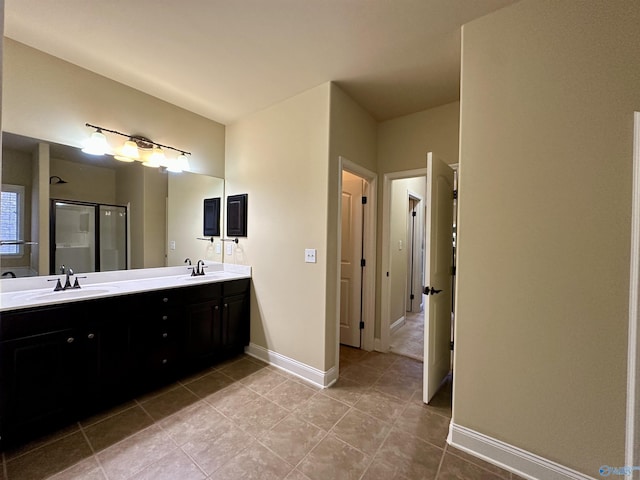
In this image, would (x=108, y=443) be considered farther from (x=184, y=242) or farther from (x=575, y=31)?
(x=575, y=31)

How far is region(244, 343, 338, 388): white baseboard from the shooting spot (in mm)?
2482

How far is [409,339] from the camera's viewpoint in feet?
11.9

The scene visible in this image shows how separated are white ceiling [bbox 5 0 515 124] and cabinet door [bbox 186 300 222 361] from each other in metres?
2.06

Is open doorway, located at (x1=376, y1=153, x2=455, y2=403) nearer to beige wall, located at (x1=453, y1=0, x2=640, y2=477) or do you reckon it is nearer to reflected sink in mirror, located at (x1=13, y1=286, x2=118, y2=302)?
beige wall, located at (x1=453, y1=0, x2=640, y2=477)

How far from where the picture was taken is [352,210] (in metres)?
3.42

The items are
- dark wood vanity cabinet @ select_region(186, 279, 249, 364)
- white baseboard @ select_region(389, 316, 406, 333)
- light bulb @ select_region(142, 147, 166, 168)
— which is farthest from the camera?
white baseboard @ select_region(389, 316, 406, 333)

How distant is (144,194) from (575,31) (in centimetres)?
346

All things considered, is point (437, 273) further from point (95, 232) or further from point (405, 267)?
point (95, 232)

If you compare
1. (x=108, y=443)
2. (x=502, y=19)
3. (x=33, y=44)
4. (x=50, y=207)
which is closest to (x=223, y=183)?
(x=50, y=207)

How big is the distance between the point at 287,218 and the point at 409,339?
2.29 meters

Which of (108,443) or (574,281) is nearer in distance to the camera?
(574,281)

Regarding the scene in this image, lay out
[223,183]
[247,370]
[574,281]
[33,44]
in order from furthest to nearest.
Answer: [223,183], [247,370], [33,44], [574,281]

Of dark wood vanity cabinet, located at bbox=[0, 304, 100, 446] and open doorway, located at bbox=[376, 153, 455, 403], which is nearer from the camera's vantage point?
dark wood vanity cabinet, located at bbox=[0, 304, 100, 446]

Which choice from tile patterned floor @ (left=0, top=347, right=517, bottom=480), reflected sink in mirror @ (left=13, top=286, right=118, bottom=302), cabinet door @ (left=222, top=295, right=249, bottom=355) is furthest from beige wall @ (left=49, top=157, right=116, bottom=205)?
tile patterned floor @ (left=0, top=347, right=517, bottom=480)
